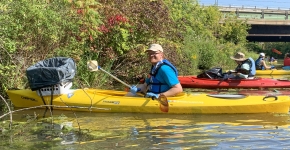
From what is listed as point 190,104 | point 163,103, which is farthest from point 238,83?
point 163,103

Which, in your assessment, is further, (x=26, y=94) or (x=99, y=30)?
(x=99, y=30)

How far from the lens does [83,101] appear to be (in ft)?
26.9

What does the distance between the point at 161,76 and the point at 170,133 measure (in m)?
1.57

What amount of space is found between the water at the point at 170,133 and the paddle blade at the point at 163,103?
0.17 metres

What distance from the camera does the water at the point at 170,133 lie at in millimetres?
5480

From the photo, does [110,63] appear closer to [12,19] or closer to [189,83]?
[189,83]

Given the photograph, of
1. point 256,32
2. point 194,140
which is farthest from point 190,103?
point 256,32

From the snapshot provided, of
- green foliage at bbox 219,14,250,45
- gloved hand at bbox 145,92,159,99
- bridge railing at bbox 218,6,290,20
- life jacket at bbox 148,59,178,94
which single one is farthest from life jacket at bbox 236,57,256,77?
bridge railing at bbox 218,6,290,20

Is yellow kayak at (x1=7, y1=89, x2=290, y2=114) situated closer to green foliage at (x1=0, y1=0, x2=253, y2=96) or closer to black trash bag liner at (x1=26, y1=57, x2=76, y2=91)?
black trash bag liner at (x1=26, y1=57, x2=76, y2=91)

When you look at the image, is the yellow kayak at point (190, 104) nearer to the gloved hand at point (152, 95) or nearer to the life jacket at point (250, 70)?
the gloved hand at point (152, 95)

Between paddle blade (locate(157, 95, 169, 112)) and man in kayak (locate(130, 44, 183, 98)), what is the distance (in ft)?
0.65

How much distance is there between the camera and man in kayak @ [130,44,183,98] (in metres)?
7.45

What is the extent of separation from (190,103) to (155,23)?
5287 millimetres

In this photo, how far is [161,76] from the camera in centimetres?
756
